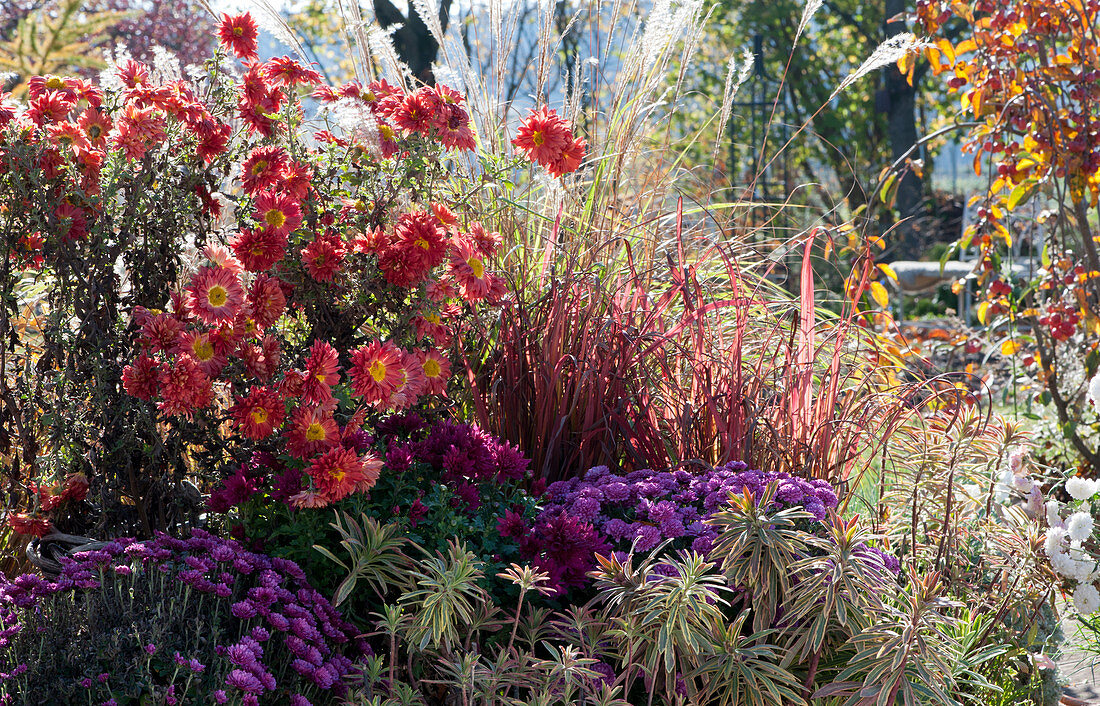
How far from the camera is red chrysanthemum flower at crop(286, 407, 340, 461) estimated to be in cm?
176

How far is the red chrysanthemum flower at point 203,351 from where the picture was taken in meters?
1.78

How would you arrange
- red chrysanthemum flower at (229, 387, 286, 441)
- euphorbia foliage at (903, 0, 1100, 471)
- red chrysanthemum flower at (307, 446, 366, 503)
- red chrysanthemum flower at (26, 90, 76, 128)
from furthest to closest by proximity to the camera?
1. euphorbia foliage at (903, 0, 1100, 471)
2. red chrysanthemum flower at (26, 90, 76, 128)
3. red chrysanthemum flower at (229, 387, 286, 441)
4. red chrysanthemum flower at (307, 446, 366, 503)

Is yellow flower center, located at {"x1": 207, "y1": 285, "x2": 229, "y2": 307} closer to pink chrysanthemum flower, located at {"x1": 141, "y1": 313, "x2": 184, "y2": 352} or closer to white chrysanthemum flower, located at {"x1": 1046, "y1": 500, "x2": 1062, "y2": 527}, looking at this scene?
pink chrysanthemum flower, located at {"x1": 141, "y1": 313, "x2": 184, "y2": 352}

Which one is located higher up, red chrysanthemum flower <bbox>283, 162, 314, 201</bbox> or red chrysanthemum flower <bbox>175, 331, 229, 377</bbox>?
red chrysanthemum flower <bbox>283, 162, 314, 201</bbox>

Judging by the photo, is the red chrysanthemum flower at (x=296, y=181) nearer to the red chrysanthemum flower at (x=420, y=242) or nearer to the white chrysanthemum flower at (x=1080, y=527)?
the red chrysanthemum flower at (x=420, y=242)

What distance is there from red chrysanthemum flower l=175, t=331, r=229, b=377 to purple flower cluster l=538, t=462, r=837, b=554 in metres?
0.71

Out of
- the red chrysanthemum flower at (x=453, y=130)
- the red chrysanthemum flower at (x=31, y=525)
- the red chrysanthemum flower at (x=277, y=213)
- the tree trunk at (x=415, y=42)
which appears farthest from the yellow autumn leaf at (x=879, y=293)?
the tree trunk at (x=415, y=42)

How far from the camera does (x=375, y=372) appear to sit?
176 centimetres

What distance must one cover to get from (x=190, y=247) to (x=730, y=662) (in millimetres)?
1495

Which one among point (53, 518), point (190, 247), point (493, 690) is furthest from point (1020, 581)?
point (53, 518)

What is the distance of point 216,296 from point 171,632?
2.00ft

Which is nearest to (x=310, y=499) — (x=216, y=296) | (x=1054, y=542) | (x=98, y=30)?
(x=216, y=296)

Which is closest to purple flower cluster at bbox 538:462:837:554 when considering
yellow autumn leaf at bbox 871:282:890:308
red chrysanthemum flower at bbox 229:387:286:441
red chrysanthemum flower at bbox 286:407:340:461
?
red chrysanthemum flower at bbox 286:407:340:461

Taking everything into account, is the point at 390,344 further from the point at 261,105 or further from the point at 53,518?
the point at 53,518
